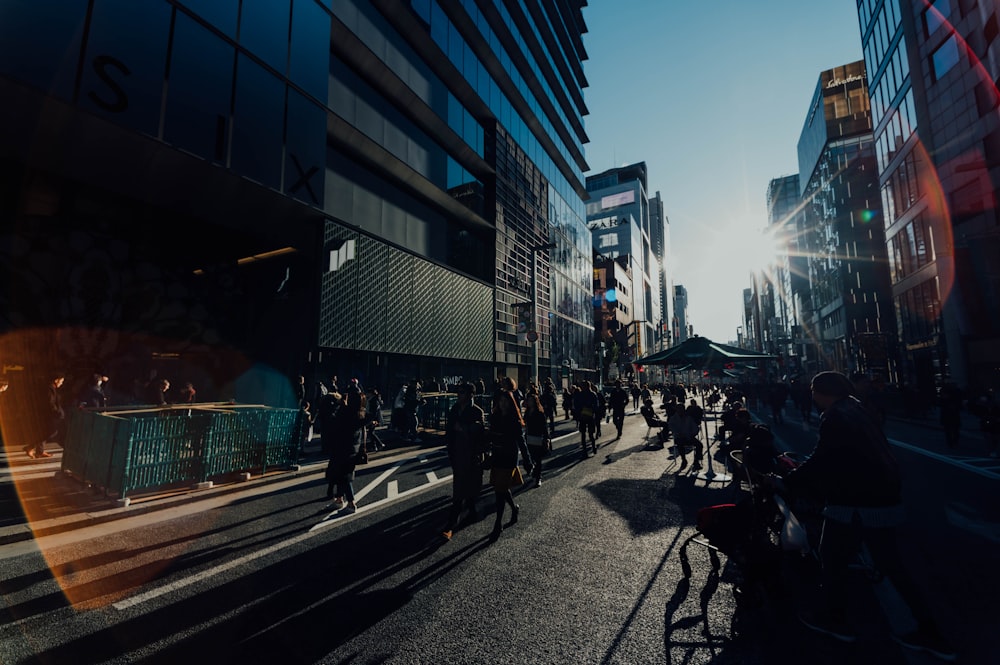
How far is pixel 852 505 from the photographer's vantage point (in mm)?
3109

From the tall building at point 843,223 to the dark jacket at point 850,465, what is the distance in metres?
49.6

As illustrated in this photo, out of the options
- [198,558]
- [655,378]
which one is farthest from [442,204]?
[655,378]

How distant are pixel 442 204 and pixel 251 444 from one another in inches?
752

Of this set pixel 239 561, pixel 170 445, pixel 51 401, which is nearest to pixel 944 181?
pixel 239 561

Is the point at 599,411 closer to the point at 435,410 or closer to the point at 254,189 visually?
the point at 435,410

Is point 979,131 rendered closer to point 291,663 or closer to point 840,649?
point 840,649

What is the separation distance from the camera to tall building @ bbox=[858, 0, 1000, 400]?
23469mm

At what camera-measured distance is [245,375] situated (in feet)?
56.3

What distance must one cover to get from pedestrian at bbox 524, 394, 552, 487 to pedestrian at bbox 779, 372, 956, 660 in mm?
4925

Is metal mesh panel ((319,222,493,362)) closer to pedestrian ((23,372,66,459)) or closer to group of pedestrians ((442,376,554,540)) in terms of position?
pedestrian ((23,372,66,459))

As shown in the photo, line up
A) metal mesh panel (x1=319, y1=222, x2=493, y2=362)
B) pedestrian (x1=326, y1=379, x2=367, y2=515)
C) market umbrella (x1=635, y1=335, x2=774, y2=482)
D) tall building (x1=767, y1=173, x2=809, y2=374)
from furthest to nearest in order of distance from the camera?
tall building (x1=767, y1=173, x2=809, y2=374), metal mesh panel (x1=319, y1=222, x2=493, y2=362), market umbrella (x1=635, y1=335, x2=774, y2=482), pedestrian (x1=326, y1=379, x2=367, y2=515)

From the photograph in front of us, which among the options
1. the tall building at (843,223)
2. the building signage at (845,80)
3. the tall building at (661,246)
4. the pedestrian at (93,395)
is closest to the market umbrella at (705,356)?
the pedestrian at (93,395)

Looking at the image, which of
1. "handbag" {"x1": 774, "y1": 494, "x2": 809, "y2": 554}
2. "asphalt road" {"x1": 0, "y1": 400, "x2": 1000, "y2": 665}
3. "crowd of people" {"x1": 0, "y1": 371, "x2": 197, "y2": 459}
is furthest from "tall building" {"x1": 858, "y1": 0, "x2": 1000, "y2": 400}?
"crowd of people" {"x1": 0, "y1": 371, "x2": 197, "y2": 459}

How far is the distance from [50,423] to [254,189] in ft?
27.1
